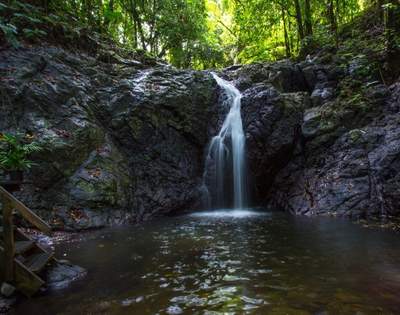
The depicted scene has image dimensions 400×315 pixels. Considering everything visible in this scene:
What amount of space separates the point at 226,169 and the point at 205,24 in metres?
11.4

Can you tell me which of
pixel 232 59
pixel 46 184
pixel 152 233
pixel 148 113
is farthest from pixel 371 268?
pixel 232 59

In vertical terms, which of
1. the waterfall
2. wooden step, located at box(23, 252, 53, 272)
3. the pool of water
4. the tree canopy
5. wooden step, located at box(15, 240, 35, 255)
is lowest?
the pool of water

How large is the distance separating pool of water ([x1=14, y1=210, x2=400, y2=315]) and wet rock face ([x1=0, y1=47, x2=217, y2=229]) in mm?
1605

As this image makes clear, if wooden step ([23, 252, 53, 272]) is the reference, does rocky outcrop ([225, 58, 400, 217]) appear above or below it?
above

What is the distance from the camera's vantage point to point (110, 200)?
30.5 ft

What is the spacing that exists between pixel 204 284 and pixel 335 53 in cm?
1233

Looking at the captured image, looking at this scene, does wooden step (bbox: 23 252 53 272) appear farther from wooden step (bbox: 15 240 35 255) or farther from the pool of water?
the pool of water

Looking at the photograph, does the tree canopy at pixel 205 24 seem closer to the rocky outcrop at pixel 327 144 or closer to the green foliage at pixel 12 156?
the rocky outcrop at pixel 327 144

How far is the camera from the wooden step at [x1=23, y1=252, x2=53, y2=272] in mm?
4500

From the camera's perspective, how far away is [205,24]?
1984 cm

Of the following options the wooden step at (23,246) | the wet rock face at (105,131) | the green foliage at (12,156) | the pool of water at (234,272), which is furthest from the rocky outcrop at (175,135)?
the wooden step at (23,246)

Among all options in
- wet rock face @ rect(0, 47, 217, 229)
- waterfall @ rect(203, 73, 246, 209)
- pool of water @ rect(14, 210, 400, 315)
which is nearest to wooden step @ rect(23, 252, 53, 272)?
pool of water @ rect(14, 210, 400, 315)

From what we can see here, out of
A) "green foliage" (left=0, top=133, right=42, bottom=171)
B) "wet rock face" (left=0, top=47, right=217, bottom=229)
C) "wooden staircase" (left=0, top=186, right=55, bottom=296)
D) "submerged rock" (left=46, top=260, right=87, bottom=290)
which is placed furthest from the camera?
"wet rock face" (left=0, top=47, right=217, bottom=229)

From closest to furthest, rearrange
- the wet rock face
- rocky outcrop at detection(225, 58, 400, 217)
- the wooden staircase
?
the wooden staircase < the wet rock face < rocky outcrop at detection(225, 58, 400, 217)
